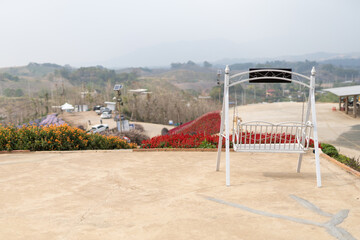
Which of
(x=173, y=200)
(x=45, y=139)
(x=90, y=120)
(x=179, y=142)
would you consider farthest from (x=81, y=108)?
(x=173, y=200)

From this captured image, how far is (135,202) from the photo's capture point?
509 centimetres

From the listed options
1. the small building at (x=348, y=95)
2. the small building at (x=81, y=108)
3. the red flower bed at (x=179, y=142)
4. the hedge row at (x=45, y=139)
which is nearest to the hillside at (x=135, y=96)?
the red flower bed at (x=179, y=142)

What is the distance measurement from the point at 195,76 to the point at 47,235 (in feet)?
571

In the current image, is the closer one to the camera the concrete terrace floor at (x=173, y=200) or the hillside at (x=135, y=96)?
the concrete terrace floor at (x=173, y=200)

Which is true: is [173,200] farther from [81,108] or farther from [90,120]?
[81,108]

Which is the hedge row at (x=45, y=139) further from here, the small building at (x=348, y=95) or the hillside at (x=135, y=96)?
the small building at (x=348, y=95)

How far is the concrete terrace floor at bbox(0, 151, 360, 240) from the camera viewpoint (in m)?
4.02

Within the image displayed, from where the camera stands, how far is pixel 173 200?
5.14 metres

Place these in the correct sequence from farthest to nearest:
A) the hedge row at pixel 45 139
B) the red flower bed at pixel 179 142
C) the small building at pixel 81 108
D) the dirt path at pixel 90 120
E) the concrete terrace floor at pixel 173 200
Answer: the small building at pixel 81 108, the dirt path at pixel 90 120, the red flower bed at pixel 179 142, the hedge row at pixel 45 139, the concrete terrace floor at pixel 173 200

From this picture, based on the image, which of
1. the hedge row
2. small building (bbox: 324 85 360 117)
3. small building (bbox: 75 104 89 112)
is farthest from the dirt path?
the hedge row

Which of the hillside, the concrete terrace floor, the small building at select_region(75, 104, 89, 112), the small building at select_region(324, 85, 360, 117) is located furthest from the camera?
the small building at select_region(75, 104, 89, 112)

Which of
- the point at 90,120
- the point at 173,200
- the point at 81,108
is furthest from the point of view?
the point at 81,108

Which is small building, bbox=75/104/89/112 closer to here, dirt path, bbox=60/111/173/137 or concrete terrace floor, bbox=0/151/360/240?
dirt path, bbox=60/111/173/137

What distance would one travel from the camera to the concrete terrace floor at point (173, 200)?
4.02 metres
